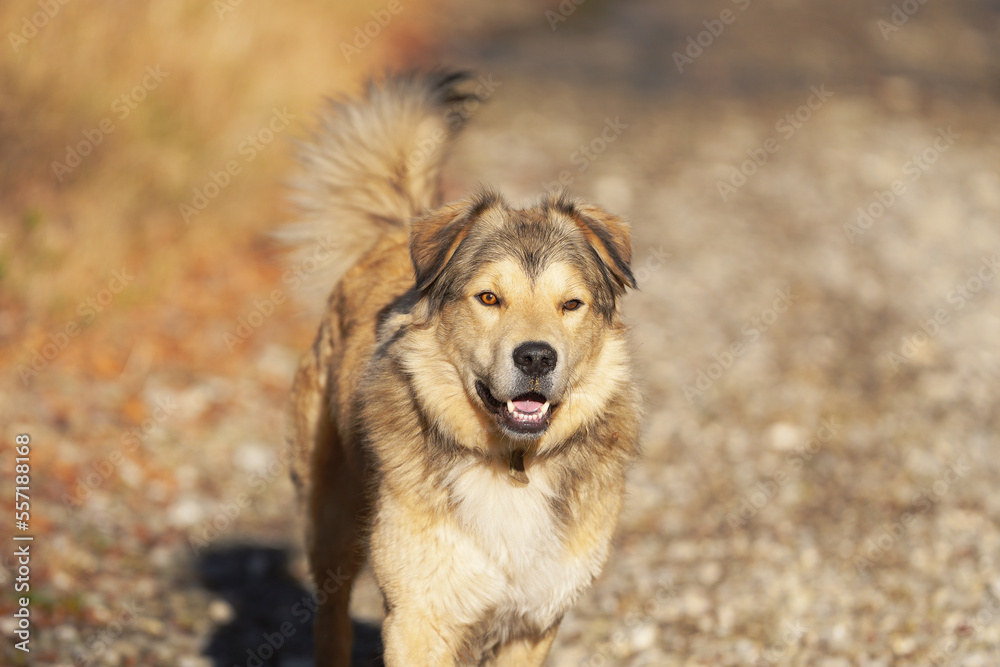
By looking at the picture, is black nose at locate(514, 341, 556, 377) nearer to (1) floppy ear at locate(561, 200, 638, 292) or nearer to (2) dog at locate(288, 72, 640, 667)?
(2) dog at locate(288, 72, 640, 667)

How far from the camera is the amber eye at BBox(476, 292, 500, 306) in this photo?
13.1 feet

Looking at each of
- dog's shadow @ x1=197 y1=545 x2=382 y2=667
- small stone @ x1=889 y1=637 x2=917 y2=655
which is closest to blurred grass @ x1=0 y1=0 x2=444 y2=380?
dog's shadow @ x1=197 y1=545 x2=382 y2=667

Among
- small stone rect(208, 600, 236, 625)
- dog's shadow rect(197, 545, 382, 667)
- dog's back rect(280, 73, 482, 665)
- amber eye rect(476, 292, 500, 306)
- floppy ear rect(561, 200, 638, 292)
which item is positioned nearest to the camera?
amber eye rect(476, 292, 500, 306)

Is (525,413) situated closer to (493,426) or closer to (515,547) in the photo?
(493,426)

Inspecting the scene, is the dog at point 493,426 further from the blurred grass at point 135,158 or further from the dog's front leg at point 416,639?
the blurred grass at point 135,158

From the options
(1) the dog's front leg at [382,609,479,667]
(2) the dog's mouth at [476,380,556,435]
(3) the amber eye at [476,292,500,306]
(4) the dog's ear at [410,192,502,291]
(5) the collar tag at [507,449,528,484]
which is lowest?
(1) the dog's front leg at [382,609,479,667]

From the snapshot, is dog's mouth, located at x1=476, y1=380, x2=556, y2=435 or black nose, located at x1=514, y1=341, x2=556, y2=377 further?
dog's mouth, located at x1=476, y1=380, x2=556, y2=435

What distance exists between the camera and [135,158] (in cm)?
906

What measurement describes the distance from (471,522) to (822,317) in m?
6.41

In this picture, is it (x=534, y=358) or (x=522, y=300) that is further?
(x=522, y=300)

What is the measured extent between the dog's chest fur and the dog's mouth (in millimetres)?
292

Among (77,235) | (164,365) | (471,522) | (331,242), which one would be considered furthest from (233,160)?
(471,522)

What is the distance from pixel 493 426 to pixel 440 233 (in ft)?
2.84

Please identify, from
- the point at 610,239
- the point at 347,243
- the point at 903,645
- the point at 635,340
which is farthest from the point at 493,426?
the point at 635,340
